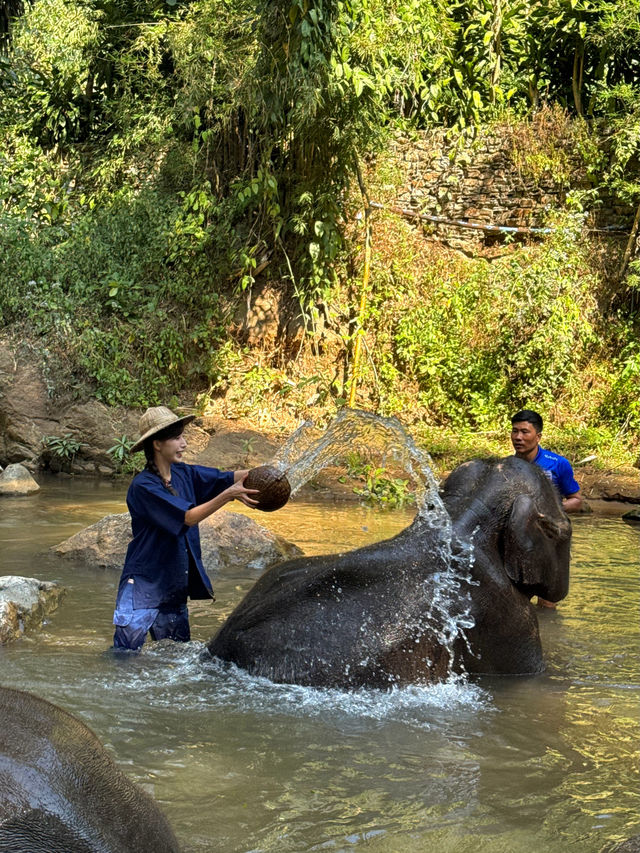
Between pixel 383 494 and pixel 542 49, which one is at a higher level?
pixel 542 49

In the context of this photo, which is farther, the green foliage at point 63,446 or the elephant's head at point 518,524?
the green foliage at point 63,446

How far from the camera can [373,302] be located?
1523cm

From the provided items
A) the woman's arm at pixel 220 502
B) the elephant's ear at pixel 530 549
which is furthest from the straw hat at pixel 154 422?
the elephant's ear at pixel 530 549

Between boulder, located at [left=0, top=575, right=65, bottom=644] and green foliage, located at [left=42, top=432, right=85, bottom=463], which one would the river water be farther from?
green foliage, located at [left=42, top=432, right=85, bottom=463]

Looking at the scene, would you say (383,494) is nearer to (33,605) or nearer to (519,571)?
(33,605)

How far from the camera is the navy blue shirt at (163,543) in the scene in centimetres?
482

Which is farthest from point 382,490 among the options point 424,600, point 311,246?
point 424,600

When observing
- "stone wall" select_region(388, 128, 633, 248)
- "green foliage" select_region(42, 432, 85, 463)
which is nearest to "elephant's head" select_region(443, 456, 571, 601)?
"green foliage" select_region(42, 432, 85, 463)

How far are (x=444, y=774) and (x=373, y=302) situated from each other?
11.9 meters

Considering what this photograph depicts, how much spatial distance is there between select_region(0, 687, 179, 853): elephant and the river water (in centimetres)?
97

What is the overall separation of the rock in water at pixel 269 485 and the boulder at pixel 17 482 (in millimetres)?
7320

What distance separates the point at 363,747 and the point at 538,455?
11.5 ft

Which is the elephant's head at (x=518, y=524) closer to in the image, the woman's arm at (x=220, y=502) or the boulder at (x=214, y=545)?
the woman's arm at (x=220, y=502)

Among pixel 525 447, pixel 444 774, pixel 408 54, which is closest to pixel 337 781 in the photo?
pixel 444 774
